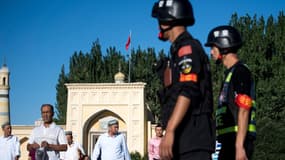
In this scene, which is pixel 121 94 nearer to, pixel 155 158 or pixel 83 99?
pixel 83 99

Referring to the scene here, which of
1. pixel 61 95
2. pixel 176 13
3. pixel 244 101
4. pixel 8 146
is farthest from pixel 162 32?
pixel 61 95

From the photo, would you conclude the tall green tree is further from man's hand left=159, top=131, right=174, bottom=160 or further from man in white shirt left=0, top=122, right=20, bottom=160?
man's hand left=159, top=131, right=174, bottom=160

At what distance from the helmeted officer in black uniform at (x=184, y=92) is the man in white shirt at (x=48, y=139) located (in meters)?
4.71

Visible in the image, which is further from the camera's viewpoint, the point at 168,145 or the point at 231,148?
the point at 231,148

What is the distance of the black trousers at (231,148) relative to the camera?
5643 mm

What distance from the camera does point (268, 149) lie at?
74.5ft

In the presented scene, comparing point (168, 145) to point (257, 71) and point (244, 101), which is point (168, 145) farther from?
point (257, 71)

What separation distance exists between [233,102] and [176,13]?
5.06 ft

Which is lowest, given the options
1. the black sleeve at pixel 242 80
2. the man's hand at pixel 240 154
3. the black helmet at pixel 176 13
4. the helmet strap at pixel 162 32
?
the man's hand at pixel 240 154

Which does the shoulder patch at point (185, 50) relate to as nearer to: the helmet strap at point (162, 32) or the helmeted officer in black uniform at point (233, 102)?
the helmet strap at point (162, 32)

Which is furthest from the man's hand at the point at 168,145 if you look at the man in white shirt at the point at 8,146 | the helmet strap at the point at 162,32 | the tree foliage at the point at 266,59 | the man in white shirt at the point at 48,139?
the tree foliage at the point at 266,59

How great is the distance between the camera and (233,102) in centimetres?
576

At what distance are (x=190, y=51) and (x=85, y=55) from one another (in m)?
56.2

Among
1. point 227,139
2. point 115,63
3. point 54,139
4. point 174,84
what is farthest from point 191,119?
point 115,63
